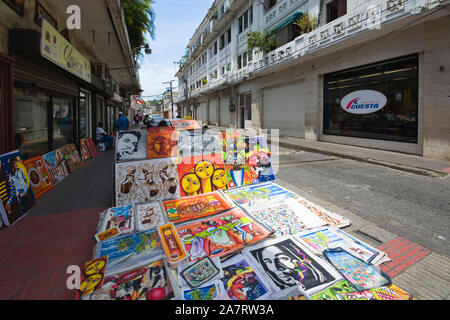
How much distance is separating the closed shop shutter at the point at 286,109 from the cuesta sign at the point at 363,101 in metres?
3.61

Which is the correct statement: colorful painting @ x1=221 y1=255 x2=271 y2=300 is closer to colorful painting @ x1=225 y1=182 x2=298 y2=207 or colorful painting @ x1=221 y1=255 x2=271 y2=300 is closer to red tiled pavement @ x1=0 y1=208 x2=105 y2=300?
red tiled pavement @ x1=0 y1=208 x2=105 y2=300

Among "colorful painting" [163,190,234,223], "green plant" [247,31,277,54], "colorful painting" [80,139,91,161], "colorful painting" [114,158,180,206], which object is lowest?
"colorful painting" [163,190,234,223]

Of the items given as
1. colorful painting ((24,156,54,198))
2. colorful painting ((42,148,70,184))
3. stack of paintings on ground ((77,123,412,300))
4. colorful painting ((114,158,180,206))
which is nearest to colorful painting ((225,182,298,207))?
stack of paintings on ground ((77,123,412,300))

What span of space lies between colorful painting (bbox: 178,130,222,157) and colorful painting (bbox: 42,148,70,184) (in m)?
3.75

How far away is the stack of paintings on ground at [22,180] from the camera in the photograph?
3.79 metres

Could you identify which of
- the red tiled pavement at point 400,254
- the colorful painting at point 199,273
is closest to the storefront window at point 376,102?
the red tiled pavement at point 400,254

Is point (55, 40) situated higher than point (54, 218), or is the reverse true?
point (55, 40)

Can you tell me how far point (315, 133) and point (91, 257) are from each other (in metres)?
14.6

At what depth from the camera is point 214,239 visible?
10.0 ft

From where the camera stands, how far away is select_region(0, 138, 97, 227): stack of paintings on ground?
379cm

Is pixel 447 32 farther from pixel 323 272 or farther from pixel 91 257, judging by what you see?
pixel 91 257

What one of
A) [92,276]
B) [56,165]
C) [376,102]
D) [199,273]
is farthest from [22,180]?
[376,102]
